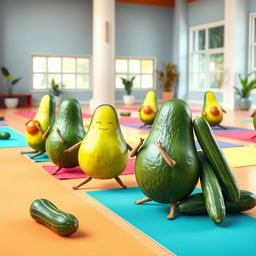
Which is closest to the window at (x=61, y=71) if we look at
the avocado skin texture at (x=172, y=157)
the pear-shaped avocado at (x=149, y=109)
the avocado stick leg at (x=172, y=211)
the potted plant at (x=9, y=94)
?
the potted plant at (x=9, y=94)

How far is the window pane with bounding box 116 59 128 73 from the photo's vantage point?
14882 millimetres

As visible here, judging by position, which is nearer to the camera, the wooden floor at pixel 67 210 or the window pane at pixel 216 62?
the wooden floor at pixel 67 210

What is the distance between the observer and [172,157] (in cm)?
221

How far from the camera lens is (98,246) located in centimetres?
185

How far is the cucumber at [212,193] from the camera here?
2.10 m

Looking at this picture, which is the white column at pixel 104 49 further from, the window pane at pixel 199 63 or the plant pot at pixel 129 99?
the window pane at pixel 199 63

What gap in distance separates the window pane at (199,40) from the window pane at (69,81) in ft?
13.7

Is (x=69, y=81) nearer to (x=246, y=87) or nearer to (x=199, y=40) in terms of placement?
(x=199, y=40)

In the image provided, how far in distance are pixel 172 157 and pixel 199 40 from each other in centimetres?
1287

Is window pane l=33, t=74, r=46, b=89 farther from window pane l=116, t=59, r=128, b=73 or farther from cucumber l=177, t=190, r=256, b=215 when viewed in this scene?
cucumber l=177, t=190, r=256, b=215

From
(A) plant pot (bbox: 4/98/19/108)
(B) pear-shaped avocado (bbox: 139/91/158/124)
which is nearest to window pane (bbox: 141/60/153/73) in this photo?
(A) plant pot (bbox: 4/98/19/108)

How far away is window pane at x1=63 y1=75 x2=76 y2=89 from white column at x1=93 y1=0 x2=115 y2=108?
3719 millimetres

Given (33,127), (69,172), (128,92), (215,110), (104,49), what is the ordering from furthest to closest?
(128,92) < (104,49) < (215,110) < (33,127) < (69,172)

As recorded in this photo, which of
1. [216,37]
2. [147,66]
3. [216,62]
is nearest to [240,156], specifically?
[216,62]
